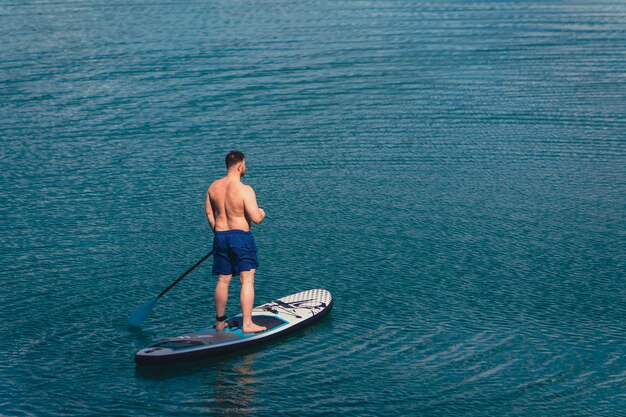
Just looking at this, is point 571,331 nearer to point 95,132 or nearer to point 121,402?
point 121,402

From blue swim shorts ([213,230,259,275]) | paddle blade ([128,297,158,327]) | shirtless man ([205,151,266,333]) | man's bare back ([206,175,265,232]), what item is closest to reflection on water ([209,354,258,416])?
shirtless man ([205,151,266,333])

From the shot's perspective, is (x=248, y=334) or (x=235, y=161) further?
(x=248, y=334)

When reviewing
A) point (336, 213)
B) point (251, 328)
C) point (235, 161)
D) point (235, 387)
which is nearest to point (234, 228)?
point (235, 161)

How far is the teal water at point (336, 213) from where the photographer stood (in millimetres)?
10031

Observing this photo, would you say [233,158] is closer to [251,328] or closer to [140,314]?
[251,328]

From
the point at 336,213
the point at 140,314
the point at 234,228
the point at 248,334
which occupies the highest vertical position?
the point at 234,228

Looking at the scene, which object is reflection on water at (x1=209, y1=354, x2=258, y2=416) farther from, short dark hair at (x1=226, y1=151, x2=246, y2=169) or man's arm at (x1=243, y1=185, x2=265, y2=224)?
short dark hair at (x1=226, y1=151, x2=246, y2=169)

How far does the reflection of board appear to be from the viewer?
1025 cm

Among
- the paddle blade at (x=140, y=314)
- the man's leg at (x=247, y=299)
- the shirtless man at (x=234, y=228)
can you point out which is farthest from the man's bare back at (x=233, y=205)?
the paddle blade at (x=140, y=314)

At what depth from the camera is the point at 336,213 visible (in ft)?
49.8

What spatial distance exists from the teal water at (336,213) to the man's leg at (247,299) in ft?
1.07

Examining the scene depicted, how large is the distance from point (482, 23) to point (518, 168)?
14971 mm

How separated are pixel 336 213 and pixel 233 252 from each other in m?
4.68

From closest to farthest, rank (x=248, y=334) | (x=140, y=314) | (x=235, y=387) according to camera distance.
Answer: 1. (x=235, y=387)
2. (x=248, y=334)
3. (x=140, y=314)
